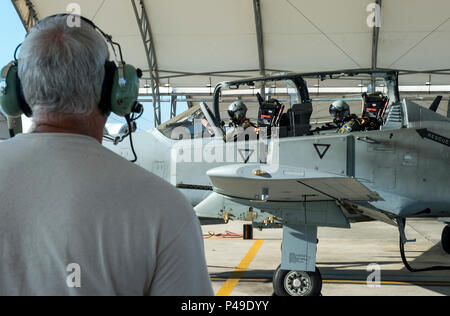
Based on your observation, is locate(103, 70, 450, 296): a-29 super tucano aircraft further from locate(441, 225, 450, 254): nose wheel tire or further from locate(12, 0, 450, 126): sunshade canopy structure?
locate(12, 0, 450, 126): sunshade canopy structure

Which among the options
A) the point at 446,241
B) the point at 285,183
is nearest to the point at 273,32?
the point at 446,241

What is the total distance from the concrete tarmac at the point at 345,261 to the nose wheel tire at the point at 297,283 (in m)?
0.35

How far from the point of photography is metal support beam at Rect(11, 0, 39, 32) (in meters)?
17.5

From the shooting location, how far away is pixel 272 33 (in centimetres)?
1886

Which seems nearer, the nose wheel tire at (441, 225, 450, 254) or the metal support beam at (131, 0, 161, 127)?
the nose wheel tire at (441, 225, 450, 254)

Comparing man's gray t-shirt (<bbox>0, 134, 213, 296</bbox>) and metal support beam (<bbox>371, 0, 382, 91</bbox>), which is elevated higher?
metal support beam (<bbox>371, 0, 382, 91</bbox>)

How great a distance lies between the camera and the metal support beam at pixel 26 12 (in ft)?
57.6

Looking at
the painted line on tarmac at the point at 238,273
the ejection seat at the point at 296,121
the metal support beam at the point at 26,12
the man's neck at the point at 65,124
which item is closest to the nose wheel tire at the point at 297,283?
the painted line on tarmac at the point at 238,273

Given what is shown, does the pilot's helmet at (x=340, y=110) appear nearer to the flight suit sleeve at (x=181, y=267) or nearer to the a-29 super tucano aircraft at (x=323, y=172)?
the a-29 super tucano aircraft at (x=323, y=172)

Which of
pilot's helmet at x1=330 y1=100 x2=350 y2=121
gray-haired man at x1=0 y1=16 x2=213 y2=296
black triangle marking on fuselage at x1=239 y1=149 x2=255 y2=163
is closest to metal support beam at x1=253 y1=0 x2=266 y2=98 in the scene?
pilot's helmet at x1=330 y1=100 x2=350 y2=121

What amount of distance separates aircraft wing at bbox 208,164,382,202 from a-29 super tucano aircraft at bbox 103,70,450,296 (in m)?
0.01
